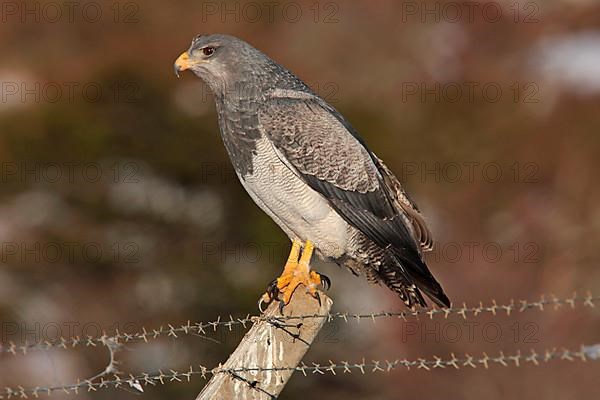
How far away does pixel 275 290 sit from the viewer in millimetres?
5887

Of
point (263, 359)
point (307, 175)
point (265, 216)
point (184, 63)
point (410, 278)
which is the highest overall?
point (184, 63)

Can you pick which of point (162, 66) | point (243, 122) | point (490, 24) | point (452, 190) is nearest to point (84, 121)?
point (162, 66)

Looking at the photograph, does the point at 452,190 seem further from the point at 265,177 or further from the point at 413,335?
the point at 265,177

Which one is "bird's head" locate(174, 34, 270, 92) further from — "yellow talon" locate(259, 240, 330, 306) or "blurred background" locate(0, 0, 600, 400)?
"blurred background" locate(0, 0, 600, 400)

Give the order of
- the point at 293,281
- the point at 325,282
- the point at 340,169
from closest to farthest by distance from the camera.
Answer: the point at 293,281
the point at 325,282
the point at 340,169

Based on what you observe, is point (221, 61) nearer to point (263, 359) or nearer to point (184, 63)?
point (184, 63)

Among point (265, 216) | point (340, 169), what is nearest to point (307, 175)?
point (340, 169)

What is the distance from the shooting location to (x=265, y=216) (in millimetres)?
14211

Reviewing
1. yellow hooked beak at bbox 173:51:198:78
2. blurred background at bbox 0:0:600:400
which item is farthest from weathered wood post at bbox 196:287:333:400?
blurred background at bbox 0:0:600:400

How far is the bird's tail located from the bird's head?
132cm

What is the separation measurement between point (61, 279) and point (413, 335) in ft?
16.1

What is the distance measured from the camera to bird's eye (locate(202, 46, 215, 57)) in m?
6.42

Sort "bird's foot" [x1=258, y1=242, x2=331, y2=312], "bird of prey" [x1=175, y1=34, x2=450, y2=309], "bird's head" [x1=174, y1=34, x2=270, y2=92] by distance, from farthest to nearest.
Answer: "bird's head" [x1=174, y1=34, x2=270, y2=92] → "bird of prey" [x1=175, y1=34, x2=450, y2=309] → "bird's foot" [x1=258, y1=242, x2=331, y2=312]

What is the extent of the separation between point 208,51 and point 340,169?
1070 millimetres
